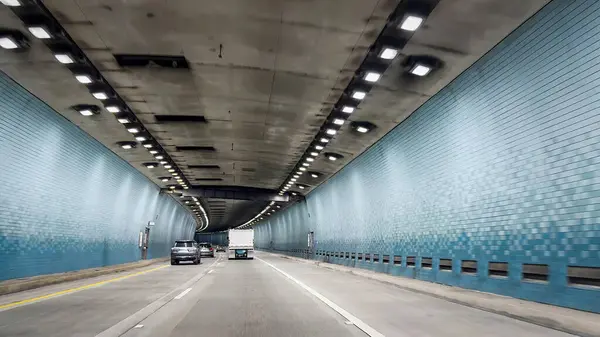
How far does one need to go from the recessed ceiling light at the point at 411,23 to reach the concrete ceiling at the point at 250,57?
0.40m

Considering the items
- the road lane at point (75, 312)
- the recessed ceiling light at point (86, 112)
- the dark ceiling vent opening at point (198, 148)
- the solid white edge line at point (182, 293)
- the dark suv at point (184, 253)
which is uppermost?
the dark ceiling vent opening at point (198, 148)

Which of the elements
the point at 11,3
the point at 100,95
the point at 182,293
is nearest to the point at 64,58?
the point at 11,3

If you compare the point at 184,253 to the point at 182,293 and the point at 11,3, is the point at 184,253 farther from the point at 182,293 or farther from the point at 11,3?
the point at 11,3

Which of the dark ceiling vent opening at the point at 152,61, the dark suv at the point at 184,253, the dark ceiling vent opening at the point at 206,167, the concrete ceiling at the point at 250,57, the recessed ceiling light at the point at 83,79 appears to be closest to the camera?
the concrete ceiling at the point at 250,57

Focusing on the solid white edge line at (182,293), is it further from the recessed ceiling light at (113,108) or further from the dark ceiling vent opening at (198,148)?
the dark ceiling vent opening at (198,148)

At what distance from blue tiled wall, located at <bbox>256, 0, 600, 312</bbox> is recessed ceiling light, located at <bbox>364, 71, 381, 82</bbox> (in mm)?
2633

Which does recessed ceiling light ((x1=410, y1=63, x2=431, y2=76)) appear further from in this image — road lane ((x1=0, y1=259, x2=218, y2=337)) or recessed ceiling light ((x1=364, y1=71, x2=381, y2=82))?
road lane ((x1=0, y1=259, x2=218, y2=337))

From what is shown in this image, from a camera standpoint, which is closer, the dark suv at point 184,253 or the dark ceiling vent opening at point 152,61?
the dark ceiling vent opening at point 152,61

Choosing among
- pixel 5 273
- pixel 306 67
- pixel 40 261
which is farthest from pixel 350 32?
pixel 40 261

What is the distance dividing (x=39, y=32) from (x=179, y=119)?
879 cm

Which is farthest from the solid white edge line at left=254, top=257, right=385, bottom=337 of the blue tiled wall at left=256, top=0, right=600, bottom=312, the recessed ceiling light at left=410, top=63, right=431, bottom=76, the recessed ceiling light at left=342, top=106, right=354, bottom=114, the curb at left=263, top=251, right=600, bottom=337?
the recessed ceiling light at left=410, top=63, right=431, bottom=76

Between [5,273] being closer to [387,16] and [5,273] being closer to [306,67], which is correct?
[306,67]

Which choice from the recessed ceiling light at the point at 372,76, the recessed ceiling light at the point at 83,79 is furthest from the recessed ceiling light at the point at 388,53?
the recessed ceiling light at the point at 83,79

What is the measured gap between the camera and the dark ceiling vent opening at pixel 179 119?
19.2m
